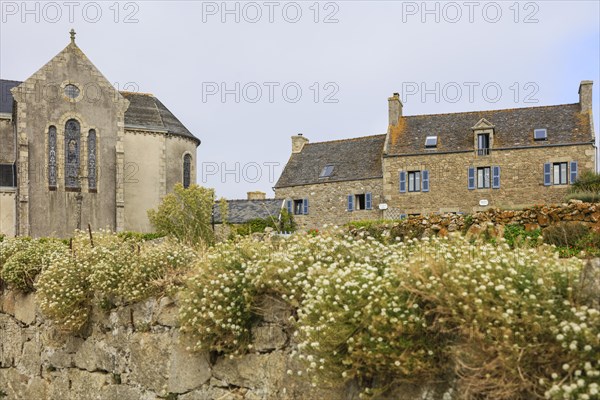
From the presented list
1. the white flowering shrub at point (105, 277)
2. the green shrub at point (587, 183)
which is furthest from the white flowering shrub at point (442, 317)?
the green shrub at point (587, 183)

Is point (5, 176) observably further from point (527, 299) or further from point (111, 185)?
point (527, 299)

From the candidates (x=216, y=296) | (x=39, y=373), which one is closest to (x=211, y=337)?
(x=216, y=296)

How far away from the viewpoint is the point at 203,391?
5.79 m

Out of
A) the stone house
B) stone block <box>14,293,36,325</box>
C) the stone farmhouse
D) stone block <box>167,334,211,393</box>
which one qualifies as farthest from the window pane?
stone block <box>167,334,211,393</box>

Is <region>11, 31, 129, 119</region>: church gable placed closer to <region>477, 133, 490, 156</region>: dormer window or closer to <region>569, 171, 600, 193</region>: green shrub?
<region>477, 133, 490, 156</region>: dormer window

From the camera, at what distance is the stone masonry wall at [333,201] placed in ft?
117

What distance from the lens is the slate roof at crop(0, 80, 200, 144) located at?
33812 millimetres

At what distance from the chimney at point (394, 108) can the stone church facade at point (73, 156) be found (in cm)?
1445

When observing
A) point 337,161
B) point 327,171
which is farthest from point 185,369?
point 337,161

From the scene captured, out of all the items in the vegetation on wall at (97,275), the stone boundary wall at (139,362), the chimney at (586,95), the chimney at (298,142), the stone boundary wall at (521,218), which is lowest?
the stone boundary wall at (139,362)

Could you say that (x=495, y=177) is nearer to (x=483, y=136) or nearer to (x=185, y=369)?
(x=483, y=136)

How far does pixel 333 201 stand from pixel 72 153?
15806 mm

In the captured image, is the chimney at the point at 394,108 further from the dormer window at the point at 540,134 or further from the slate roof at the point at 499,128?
the dormer window at the point at 540,134

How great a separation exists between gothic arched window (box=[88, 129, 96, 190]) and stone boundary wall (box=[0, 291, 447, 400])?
23040 millimetres
